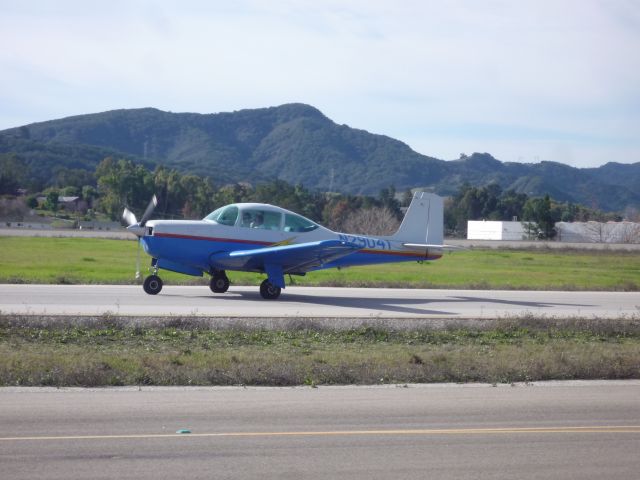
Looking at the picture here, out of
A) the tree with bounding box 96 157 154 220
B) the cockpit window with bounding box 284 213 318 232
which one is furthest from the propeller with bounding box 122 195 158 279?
the tree with bounding box 96 157 154 220

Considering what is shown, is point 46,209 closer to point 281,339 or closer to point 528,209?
point 528,209

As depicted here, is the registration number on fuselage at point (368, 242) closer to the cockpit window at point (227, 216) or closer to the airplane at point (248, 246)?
the airplane at point (248, 246)

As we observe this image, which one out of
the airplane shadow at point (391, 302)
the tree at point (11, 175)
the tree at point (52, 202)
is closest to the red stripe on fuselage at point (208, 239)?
the airplane shadow at point (391, 302)

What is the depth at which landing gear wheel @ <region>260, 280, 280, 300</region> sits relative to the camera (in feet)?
70.2

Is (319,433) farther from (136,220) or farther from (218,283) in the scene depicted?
(136,220)

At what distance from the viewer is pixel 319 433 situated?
7.82 meters

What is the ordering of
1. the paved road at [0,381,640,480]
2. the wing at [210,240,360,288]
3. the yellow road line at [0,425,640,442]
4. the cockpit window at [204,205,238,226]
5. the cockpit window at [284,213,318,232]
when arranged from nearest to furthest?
1. the paved road at [0,381,640,480]
2. the yellow road line at [0,425,640,442]
3. the wing at [210,240,360,288]
4. the cockpit window at [204,205,238,226]
5. the cockpit window at [284,213,318,232]

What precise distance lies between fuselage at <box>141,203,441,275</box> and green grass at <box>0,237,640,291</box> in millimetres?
4088

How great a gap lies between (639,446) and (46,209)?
112 m

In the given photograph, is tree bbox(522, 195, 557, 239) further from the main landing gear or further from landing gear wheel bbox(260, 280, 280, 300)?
landing gear wheel bbox(260, 280, 280, 300)

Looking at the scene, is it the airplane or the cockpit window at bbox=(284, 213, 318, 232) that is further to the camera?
the cockpit window at bbox=(284, 213, 318, 232)

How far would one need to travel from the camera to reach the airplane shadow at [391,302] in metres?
20.0

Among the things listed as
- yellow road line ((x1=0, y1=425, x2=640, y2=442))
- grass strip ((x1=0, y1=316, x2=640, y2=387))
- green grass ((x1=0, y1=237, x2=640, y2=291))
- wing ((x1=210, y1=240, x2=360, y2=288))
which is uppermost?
wing ((x1=210, y1=240, x2=360, y2=288))

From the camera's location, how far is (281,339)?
47.5ft
